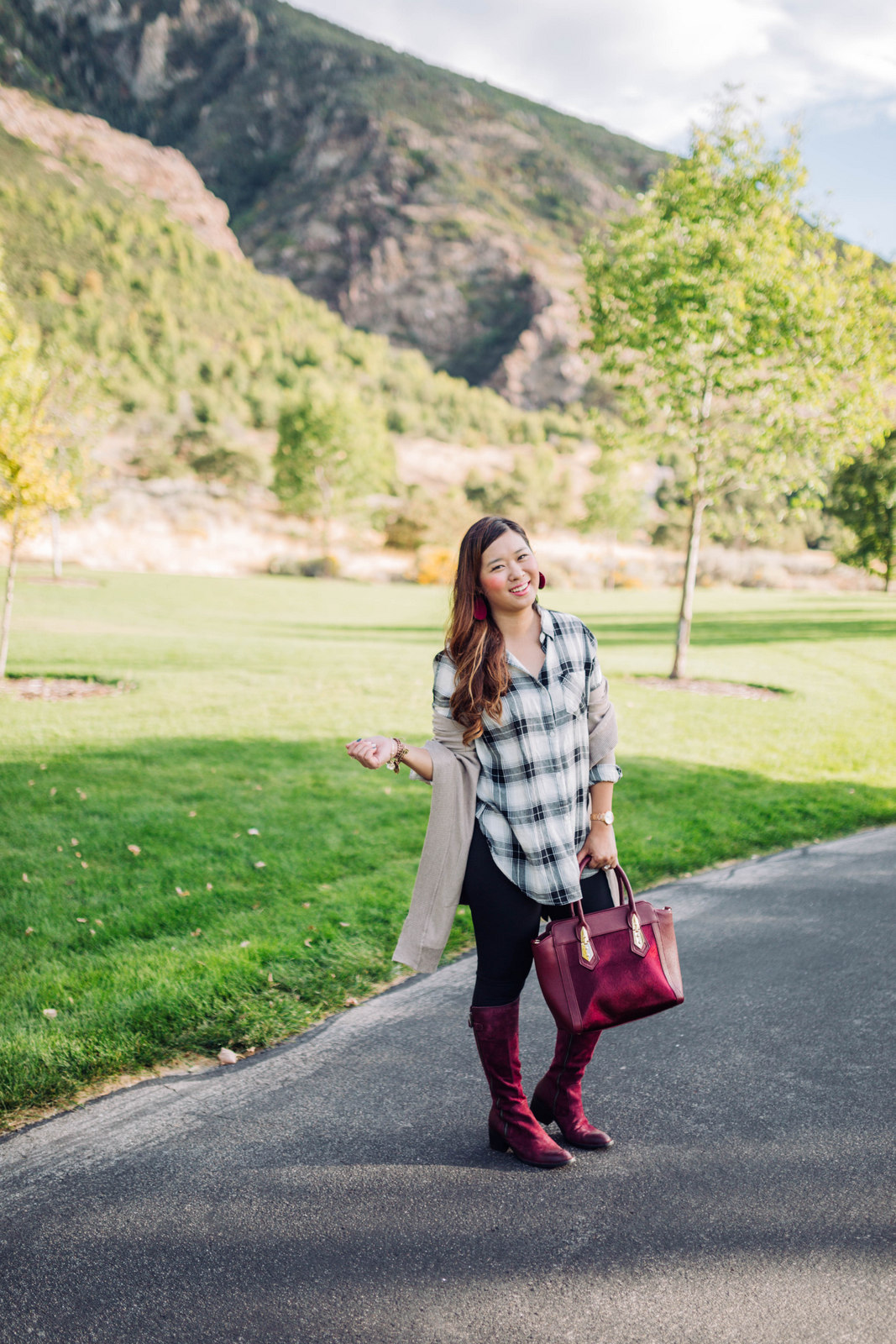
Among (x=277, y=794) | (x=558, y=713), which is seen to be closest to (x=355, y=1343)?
(x=558, y=713)

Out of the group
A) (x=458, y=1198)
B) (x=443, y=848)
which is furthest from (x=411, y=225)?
(x=458, y=1198)

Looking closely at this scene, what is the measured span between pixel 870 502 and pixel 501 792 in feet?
102

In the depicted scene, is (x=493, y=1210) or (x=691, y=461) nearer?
(x=493, y=1210)

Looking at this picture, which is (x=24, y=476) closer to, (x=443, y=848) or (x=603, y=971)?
(x=443, y=848)

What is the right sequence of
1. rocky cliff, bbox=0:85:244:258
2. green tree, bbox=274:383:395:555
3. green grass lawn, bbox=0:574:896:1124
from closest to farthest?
green grass lawn, bbox=0:574:896:1124, green tree, bbox=274:383:395:555, rocky cliff, bbox=0:85:244:258

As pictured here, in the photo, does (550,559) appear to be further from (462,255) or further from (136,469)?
(462,255)

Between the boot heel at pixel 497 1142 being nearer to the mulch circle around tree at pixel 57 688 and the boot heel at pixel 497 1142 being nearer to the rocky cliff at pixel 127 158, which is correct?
the mulch circle around tree at pixel 57 688

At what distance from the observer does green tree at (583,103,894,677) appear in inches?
459

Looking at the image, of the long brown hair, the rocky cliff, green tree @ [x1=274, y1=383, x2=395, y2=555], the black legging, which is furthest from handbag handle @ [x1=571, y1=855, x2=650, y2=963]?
the rocky cliff

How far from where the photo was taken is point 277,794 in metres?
7.29

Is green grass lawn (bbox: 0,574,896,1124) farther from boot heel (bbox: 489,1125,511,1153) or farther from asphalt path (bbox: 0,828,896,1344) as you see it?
boot heel (bbox: 489,1125,511,1153)

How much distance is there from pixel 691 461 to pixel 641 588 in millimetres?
41077

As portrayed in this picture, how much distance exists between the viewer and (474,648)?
8.82ft

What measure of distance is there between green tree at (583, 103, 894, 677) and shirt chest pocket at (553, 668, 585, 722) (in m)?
10.2
